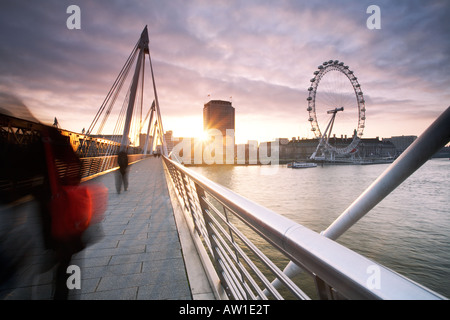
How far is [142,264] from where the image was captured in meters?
2.75

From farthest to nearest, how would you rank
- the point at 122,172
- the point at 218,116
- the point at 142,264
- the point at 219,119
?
the point at 219,119 → the point at 218,116 → the point at 122,172 → the point at 142,264

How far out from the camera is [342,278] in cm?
59

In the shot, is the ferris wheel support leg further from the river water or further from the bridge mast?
the bridge mast

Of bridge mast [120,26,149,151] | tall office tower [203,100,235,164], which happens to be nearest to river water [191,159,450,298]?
bridge mast [120,26,149,151]

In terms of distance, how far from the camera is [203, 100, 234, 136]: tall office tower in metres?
149

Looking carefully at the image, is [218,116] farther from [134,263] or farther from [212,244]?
[212,244]

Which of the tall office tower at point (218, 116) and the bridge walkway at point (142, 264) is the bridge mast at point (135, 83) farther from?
the tall office tower at point (218, 116)

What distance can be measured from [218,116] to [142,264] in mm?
150320

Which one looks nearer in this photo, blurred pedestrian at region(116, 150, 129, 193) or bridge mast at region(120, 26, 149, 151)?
blurred pedestrian at region(116, 150, 129, 193)

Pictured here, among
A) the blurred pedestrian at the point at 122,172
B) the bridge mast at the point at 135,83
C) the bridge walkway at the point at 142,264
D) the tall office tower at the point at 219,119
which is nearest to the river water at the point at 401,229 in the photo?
the bridge walkway at the point at 142,264

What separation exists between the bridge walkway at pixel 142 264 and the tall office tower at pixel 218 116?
145 m

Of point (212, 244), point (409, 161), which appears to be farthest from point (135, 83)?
point (409, 161)

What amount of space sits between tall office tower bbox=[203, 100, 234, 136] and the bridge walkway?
145 metres

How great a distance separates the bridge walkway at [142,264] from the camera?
2.18m
